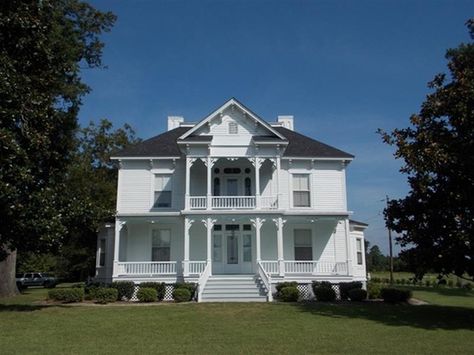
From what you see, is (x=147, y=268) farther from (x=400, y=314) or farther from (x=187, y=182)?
(x=400, y=314)

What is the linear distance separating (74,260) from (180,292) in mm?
24528

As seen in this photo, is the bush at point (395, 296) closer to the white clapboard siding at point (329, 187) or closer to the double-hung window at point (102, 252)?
the white clapboard siding at point (329, 187)

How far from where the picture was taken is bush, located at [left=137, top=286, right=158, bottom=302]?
2259 centimetres

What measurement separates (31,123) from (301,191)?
50.7 ft

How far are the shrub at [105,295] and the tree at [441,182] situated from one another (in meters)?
13.2

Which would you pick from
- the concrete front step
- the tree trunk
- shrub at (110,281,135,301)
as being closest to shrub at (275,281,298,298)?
the concrete front step

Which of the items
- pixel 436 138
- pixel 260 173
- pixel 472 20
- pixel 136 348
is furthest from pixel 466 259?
pixel 260 173

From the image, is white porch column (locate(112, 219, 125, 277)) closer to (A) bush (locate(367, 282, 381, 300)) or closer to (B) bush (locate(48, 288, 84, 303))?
(B) bush (locate(48, 288, 84, 303))

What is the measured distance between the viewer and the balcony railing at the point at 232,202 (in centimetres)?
2625

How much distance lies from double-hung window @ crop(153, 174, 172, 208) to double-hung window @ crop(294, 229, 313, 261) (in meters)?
7.60

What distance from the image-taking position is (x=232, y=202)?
1052 inches

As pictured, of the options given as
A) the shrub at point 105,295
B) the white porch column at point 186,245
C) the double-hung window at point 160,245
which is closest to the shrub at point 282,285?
the white porch column at point 186,245

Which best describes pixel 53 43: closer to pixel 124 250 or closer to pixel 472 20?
pixel 124 250

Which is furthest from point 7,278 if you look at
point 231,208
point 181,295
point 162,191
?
point 231,208
